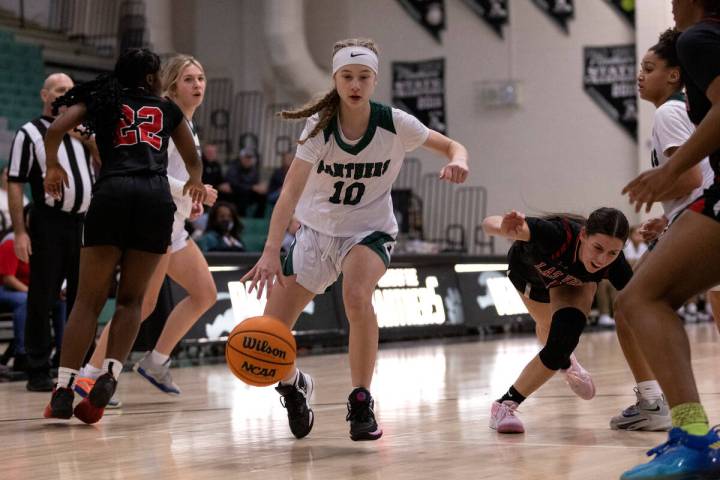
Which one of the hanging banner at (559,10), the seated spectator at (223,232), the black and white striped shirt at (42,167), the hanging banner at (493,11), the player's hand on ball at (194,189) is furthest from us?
the hanging banner at (493,11)

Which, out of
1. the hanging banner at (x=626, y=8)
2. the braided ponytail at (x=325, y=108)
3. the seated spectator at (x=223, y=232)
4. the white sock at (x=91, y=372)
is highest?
the hanging banner at (x=626, y=8)

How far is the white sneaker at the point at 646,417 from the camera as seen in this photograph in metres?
5.07

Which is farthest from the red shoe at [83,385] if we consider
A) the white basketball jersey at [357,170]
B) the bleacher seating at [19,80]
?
the bleacher seating at [19,80]

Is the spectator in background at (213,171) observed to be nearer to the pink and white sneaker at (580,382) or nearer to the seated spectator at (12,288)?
the seated spectator at (12,288)

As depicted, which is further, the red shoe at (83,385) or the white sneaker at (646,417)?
the red shoe at (83,385)

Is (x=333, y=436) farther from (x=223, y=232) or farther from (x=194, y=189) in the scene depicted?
(x=223, y=232)

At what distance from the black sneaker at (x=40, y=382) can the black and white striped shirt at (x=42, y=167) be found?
1093 mm

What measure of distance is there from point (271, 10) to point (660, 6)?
6573 mm

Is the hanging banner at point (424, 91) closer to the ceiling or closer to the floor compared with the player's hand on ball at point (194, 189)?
closer to the ceiling

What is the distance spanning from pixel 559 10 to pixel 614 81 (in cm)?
168

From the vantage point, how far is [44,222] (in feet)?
23.9

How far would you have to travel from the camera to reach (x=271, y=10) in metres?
19.8

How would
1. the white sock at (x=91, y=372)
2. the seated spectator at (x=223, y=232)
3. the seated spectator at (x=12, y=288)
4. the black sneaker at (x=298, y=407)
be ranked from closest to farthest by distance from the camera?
the black sneaker at (x=298, y=407) < the white sock at (x=91, y=372) < the seated spectator at (x=12, y=288) < the seated spectator at (x=223, y=232)

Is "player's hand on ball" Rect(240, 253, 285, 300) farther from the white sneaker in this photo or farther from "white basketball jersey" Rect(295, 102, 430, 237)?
the white sneaker
